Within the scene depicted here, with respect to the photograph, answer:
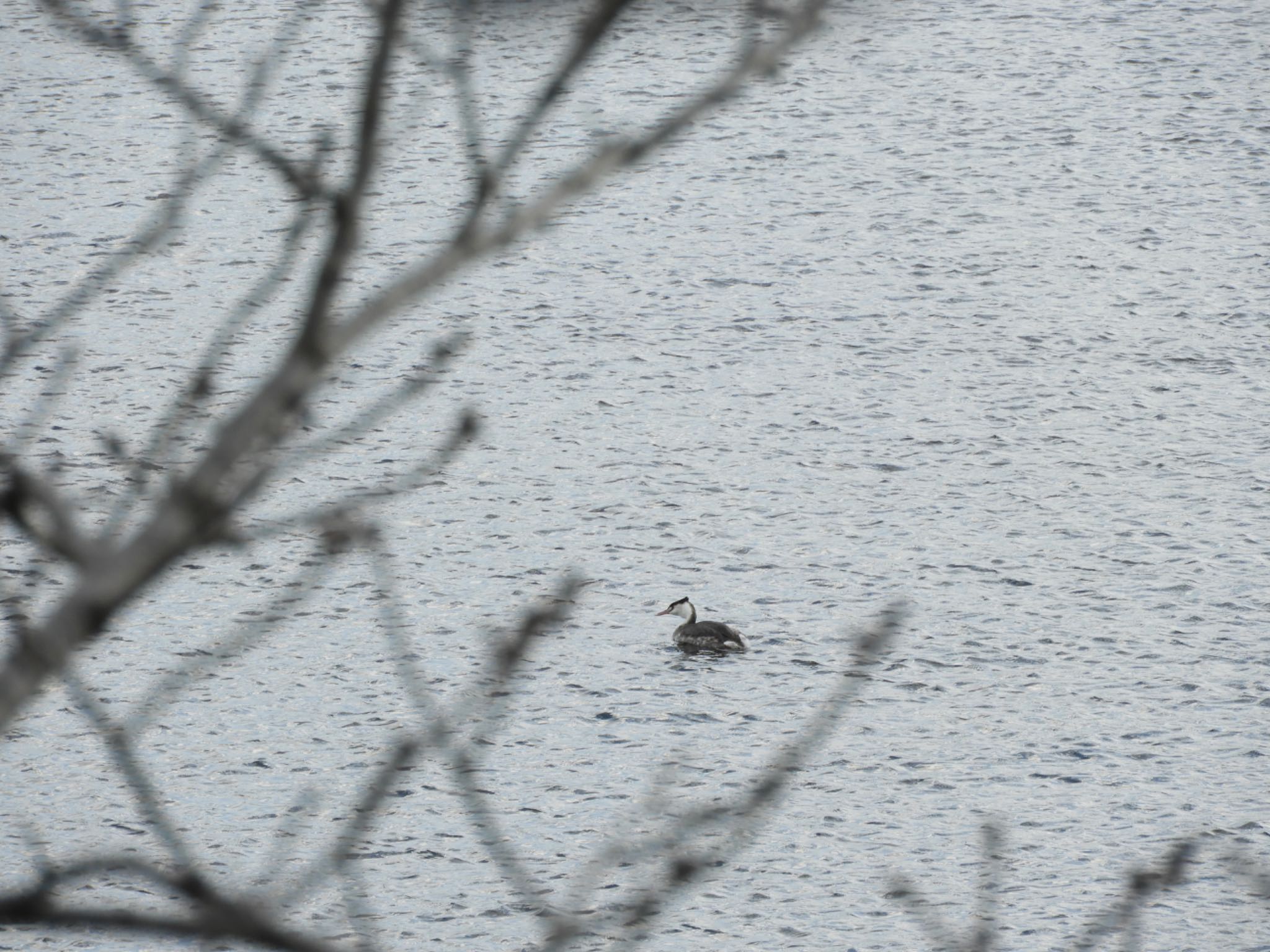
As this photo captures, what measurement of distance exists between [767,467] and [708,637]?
3254 millimetres

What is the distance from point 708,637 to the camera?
41.6 feet

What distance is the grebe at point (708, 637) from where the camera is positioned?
41.6 feet

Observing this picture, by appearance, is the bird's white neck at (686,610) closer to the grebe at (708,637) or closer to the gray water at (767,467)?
the grebe at (708,637)

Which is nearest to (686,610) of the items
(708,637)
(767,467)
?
(708,637)

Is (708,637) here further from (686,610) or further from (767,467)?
(767,467)

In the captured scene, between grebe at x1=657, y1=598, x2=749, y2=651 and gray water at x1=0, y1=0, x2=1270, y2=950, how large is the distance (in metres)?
0.14

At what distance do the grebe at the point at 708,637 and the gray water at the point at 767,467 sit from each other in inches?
5.6

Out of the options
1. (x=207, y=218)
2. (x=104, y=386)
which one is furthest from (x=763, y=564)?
(x=207, y=218)

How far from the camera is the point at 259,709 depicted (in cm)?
1250

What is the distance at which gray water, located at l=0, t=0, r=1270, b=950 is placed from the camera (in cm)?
1122

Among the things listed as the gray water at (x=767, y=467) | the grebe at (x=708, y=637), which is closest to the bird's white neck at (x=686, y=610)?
the grebe at (x=708, y=637)

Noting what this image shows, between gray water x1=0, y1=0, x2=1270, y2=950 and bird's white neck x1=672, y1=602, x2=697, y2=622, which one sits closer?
gray water x1=0, y1=0, x2=1270, y2=950

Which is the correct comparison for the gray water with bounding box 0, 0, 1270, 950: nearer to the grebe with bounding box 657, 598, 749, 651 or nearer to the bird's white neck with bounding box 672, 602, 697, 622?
the grebe with bounding box 657, 598, 749, 651

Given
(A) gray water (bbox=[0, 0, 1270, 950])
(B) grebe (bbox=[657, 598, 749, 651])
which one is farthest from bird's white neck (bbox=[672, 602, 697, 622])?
(A) gray water (bbox=[0, 0, 1270, 950])
